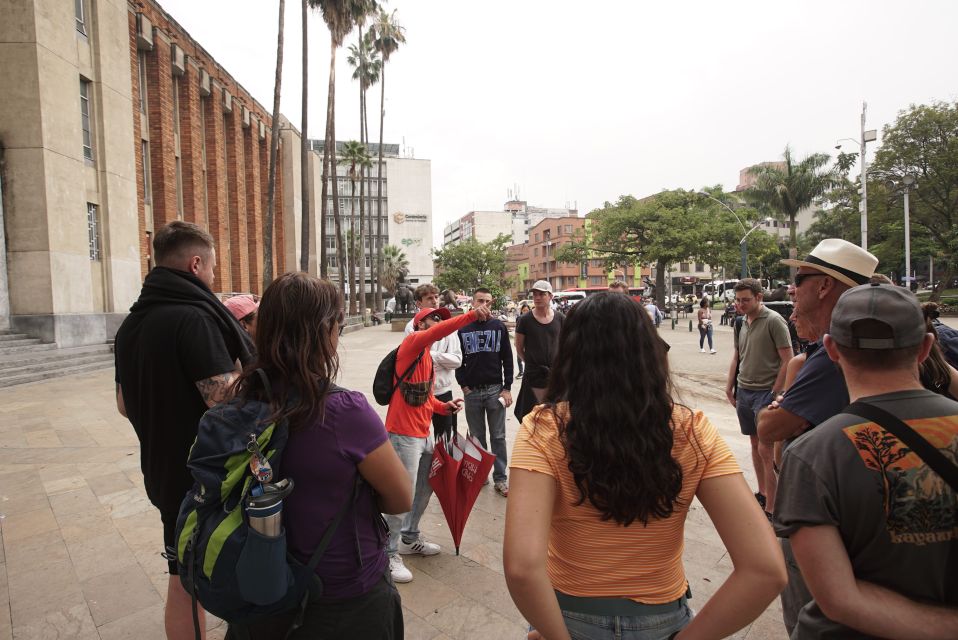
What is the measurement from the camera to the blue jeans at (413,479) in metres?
3.56

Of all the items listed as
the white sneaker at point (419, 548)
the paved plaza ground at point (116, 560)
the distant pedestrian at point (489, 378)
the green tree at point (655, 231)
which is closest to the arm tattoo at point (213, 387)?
the paved plaza ground at point (116, 560)

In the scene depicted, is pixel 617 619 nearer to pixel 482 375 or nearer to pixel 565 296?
pixel 482 375

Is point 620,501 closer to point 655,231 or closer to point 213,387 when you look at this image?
point 213,387

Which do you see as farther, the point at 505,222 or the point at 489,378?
the point at 505,222

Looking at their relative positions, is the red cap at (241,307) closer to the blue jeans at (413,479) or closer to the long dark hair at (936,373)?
the blue jeans at (413,479)

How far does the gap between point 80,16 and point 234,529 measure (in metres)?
20.2

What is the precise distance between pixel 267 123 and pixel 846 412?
128 feet

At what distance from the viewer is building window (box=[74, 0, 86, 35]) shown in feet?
50.5

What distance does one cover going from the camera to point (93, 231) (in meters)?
16.0

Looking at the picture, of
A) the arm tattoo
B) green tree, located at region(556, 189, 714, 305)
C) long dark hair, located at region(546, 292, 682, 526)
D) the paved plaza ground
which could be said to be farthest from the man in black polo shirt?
green tree, located at region(556, 189, 714, 305)

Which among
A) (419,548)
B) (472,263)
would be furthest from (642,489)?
(472,263)

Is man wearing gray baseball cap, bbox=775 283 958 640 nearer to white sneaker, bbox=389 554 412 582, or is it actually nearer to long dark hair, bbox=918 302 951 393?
long dark hair, bbox=918 302 951 393

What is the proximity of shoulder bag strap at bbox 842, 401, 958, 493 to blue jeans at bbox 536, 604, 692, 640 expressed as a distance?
0.74 m

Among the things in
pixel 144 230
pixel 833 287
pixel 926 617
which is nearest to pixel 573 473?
pixel 926 617
